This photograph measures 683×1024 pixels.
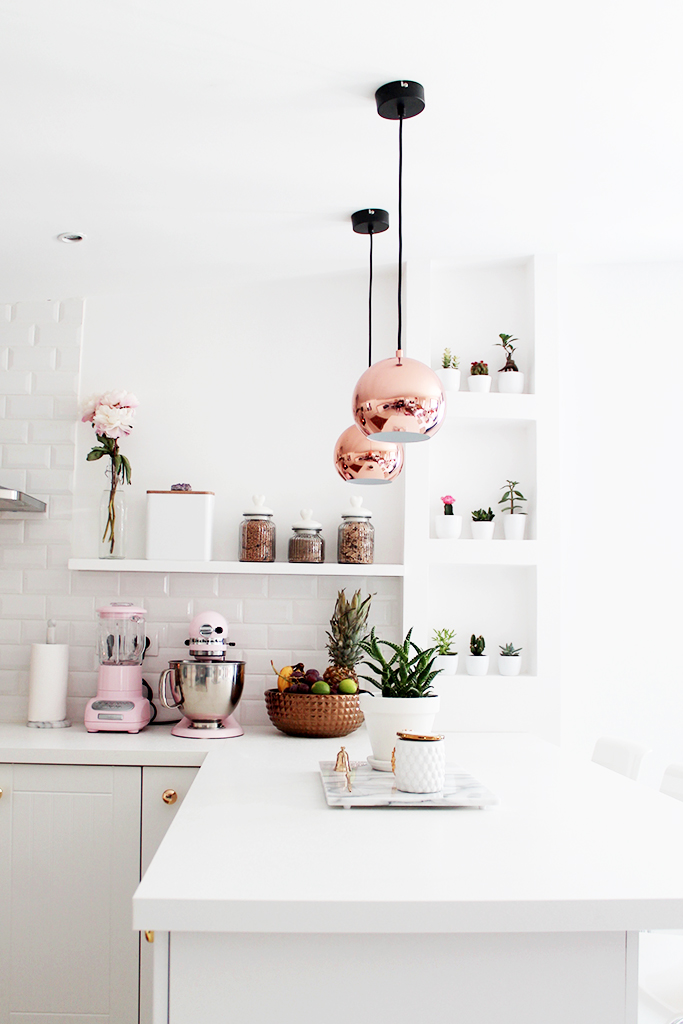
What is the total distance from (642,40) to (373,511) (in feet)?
5.96

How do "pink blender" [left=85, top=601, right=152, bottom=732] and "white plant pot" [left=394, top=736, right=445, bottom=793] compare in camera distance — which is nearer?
"white plant pot" [left=394, top=736, right=445, bottom=793]

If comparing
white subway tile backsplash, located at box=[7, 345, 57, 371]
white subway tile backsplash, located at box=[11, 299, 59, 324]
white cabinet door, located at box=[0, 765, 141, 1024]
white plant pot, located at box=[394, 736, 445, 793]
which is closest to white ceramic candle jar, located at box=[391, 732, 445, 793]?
white plant pot, located at box=[394, 736, 445, 793]

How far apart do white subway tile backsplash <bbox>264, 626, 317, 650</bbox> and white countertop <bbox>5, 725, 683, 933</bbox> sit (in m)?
0.85

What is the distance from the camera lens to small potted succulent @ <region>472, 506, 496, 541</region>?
10.4 feet

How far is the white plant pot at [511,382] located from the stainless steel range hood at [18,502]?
175 cm

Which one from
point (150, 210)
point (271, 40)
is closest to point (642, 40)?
point (271, 40)

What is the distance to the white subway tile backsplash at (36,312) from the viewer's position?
332 centimetres

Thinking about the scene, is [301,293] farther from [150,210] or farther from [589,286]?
[589,286]

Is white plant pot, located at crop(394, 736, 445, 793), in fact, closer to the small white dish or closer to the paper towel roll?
the small white dish

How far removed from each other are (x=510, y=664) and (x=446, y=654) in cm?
24

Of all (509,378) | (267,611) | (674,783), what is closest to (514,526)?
(509,378)

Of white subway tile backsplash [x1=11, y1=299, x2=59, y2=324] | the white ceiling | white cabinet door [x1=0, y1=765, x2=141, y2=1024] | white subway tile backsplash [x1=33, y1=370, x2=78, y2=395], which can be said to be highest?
the white ceiling

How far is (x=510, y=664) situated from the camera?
3.12 m

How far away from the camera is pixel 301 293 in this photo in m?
3.36
